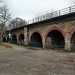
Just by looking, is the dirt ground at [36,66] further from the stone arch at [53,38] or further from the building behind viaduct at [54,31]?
the stone arch at [53,38]

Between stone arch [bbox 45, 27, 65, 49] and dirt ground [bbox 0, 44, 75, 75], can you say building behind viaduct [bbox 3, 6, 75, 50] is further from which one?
dirt ground [bbox 0, 44, 75, 75]

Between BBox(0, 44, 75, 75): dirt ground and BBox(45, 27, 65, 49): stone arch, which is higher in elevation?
BBox(45, 27, 65, 49): stone arch

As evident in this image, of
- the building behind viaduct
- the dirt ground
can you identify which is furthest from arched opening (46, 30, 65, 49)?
the dirt ground

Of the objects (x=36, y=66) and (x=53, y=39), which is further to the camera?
(x=53, y=39)

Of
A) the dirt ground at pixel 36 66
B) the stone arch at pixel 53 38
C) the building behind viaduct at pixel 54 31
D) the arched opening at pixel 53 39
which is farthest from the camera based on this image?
A: the arched opening at pixel 53 39

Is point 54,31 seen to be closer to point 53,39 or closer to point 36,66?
point 53,39

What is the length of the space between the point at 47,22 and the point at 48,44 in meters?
4.04

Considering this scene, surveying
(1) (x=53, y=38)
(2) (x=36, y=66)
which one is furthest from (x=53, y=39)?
(2) (x=36, y=66)

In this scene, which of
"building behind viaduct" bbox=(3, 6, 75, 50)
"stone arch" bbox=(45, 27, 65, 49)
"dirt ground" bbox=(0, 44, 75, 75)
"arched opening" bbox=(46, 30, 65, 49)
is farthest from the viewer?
"arched opening" bbox=(46, 30, 65, 49)

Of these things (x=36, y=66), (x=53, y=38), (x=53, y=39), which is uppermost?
(x=53, y=38)

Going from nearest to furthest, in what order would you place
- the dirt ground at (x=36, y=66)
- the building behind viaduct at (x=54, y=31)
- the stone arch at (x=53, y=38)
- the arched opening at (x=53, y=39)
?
the dirt ground at (x=36, y=66)
the building behind viaduct at (x=54, y=31)
the stone arch at (x=53, y=38)
the arched opening at (x=53, y=39)

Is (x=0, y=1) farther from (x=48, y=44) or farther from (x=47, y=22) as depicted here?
(x=48, y=44)

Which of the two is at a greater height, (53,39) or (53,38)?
(53,38)

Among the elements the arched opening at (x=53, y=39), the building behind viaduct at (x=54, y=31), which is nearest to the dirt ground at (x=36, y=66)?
the building behind viaduct at (x=54, y=31)
